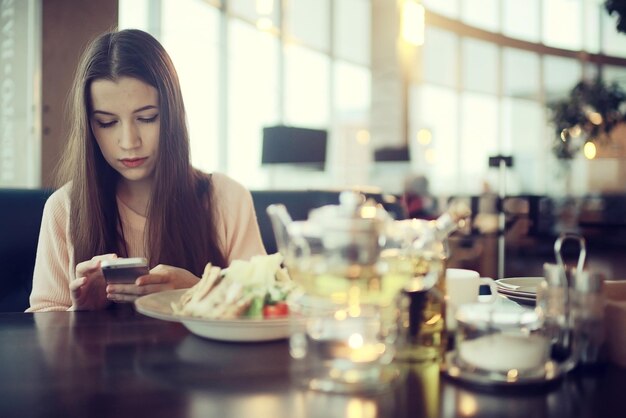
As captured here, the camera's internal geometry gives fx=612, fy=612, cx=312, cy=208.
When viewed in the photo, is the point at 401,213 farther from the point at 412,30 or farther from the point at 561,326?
the point at 561,326

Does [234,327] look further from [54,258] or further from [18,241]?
[18,241]

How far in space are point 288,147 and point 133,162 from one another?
254 centimetres

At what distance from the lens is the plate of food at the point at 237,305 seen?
0.87 meters

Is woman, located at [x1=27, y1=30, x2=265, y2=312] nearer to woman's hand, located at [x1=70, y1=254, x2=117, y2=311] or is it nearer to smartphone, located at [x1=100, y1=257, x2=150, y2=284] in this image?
woman's hand, located at [x1=70, y1=254, x2=117, y2=311]

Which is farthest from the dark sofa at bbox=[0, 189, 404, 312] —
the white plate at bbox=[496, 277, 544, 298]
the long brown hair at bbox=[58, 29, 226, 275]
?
the white plate at bbox=[496, 277, 544, 298]

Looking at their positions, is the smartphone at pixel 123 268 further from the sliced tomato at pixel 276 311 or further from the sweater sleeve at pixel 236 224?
the sweater sleeve at pixel 236 224

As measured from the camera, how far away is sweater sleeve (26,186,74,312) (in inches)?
64.9

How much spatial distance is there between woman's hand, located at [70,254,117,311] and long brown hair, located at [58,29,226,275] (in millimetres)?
438

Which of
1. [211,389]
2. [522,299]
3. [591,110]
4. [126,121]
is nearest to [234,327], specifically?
[211,389]

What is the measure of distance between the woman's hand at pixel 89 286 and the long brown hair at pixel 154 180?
44cm

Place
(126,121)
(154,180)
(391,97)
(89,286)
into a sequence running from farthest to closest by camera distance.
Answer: (391,97) < (154,180) < (126,121) < (89,286)

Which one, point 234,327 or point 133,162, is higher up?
point 133,162

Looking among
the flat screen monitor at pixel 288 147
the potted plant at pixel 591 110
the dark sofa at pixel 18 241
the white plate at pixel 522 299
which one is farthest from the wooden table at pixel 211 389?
the potted plant at pixel 591 110

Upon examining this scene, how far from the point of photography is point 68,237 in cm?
176
